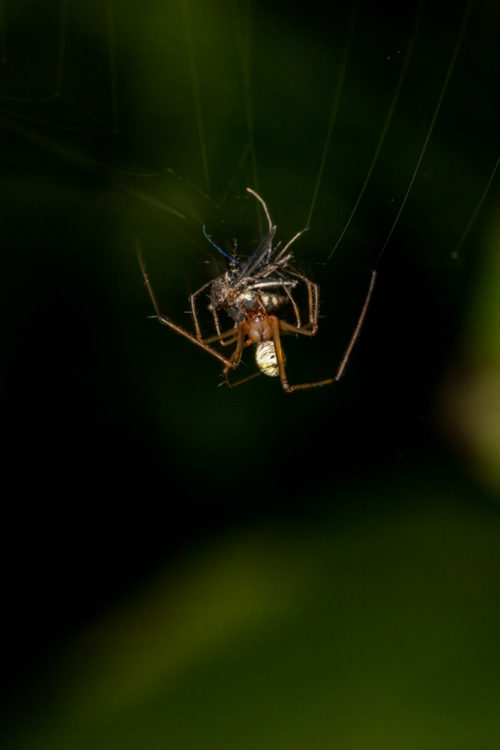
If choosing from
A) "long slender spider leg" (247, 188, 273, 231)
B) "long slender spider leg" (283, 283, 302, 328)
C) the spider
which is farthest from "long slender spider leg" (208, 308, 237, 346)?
"long slender spider leg" (247, 188, 273, 231)

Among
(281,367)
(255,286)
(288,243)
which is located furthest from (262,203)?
(281,367)

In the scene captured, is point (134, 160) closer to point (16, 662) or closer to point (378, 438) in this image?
point (378, 438)

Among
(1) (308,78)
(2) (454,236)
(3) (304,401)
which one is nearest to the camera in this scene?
(1) (308,78)

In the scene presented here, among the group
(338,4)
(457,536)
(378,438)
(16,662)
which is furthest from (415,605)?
(338,4)

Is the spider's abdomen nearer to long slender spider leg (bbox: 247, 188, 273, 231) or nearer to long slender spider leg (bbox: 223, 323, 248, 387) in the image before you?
long slender spider leg (bbox: 223, 323, 248, 387)

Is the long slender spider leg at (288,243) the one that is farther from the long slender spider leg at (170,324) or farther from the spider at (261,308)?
the long slender spider leg at (170,324)
